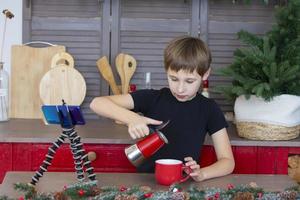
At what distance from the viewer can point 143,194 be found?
4.01 feet

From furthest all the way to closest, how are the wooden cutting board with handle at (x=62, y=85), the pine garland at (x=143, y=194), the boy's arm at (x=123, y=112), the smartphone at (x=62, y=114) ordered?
the wooden cutting board with handle at (x=62, y=85) < the boy's arm at (x=123, y=112) < the smartphone at (x=62, y=114) < the pine garland at (x=143, y=194)

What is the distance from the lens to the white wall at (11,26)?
259 centimetres

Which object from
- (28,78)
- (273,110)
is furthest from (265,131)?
(28,78)

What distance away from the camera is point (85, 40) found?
2617 millimetres

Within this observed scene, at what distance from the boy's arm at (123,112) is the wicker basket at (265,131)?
0.60 meters

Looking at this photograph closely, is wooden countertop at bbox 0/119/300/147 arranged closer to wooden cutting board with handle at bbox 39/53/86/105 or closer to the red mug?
wooden cutting board with handle at bbox 39/53/86/105

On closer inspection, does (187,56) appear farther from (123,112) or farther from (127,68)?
(127,68)

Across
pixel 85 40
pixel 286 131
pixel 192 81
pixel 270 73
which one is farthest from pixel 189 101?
pixel 85 40

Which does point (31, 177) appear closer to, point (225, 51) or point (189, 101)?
point (189, 101)

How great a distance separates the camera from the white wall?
2.59 metres

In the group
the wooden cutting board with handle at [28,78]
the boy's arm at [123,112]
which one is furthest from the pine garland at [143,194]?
the wooden cutting board with handle at [28,78]

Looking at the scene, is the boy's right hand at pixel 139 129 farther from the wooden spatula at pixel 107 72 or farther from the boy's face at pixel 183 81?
the wooden spatula at pixel 107 72

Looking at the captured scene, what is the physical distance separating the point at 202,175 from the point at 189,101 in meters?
0.45

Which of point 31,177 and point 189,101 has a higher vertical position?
point 189,101
